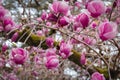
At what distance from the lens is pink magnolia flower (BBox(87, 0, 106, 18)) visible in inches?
62.1

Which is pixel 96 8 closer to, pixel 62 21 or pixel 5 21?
pixel 62 21

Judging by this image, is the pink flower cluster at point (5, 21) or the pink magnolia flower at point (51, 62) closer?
the pink magnolia flower at point (51, 62)

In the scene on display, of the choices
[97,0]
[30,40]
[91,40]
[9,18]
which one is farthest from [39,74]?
[97,0]

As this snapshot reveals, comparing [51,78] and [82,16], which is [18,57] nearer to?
[82,16]

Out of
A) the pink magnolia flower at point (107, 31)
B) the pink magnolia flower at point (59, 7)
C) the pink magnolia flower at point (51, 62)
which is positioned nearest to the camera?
the pink magnolia flower at point (107, 31)

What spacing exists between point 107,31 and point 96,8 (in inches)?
5.7

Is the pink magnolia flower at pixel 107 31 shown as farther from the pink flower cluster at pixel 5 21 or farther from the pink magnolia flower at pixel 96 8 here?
the pink flower cluster at pixel 5 21

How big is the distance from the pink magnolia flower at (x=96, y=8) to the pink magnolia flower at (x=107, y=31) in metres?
0.09

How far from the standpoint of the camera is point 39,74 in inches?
160

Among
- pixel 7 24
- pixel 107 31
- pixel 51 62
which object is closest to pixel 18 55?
pixel 51 62

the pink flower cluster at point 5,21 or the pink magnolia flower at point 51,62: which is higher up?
the pink flower cluster at point 5,21

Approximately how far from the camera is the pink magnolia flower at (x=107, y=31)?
1.52 meters

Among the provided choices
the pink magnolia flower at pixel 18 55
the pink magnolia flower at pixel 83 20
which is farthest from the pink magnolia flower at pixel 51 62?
the pink magnolia flower at pixel 83 20

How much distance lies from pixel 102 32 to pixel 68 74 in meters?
2.89
